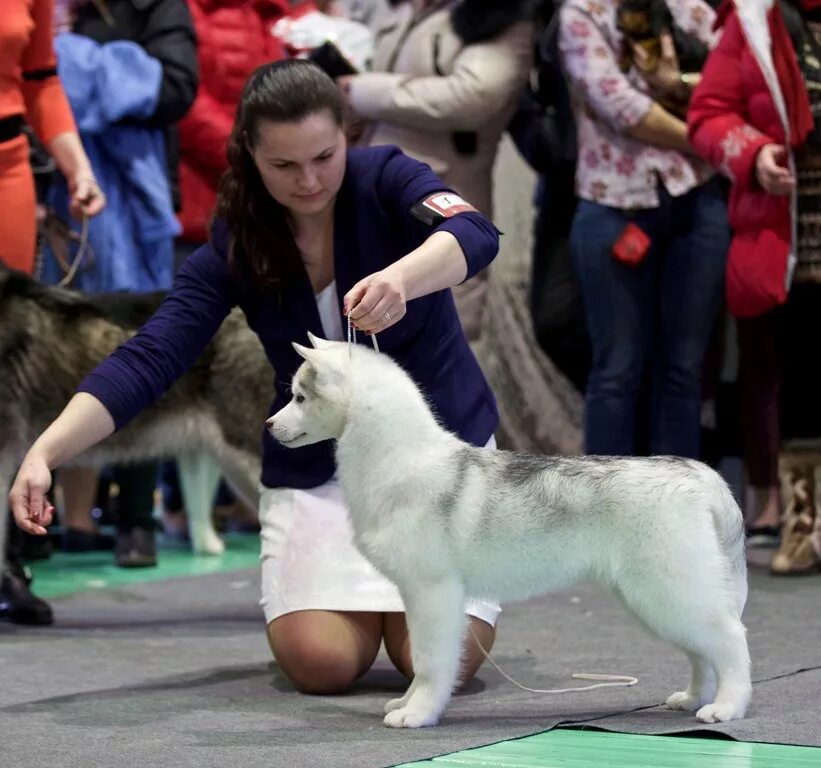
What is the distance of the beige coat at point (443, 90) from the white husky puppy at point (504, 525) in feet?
8.37

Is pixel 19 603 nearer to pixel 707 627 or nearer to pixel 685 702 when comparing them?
pixel 685 702

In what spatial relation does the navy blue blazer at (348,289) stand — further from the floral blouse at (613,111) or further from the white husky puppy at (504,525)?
the floral blouse at (613,111)

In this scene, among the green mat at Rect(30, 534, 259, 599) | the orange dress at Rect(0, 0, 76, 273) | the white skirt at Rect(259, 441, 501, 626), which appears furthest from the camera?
the green mat at Rect(30, 534, 259, 599)

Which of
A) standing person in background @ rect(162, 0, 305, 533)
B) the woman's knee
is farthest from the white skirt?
standing person in background @ rect(162, 0, 305, 533)

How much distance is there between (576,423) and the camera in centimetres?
659

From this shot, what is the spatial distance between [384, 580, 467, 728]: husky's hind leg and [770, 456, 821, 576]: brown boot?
219cm

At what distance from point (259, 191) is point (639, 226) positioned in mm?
1881

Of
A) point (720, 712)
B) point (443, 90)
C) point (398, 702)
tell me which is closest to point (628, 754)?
point (720, 712)

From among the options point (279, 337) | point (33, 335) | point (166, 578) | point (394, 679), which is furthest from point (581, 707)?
point (166, 578)

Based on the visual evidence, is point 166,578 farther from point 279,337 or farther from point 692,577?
point 692,577

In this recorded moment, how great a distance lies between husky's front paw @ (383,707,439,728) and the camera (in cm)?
266

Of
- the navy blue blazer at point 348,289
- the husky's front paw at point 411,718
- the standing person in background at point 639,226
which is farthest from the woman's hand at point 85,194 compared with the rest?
the husky's front paw at point 411,718

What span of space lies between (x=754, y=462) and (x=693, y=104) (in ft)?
4.70

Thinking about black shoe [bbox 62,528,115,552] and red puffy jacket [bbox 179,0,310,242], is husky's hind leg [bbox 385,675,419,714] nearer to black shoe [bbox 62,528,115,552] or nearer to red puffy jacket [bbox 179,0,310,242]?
black shoe [bbox 62,528,115,552]
